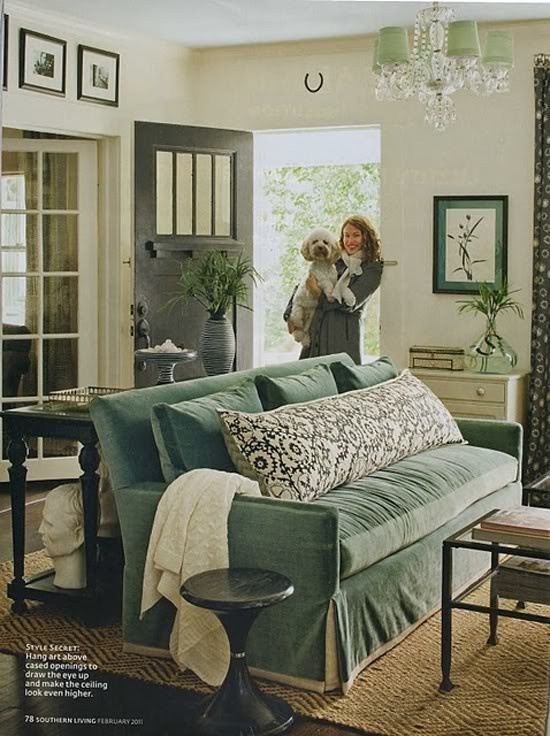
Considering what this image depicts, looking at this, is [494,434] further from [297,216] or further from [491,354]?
[297,216]

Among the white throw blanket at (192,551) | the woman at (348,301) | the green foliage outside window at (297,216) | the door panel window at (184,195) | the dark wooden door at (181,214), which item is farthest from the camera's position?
the door panel window at (184,195)

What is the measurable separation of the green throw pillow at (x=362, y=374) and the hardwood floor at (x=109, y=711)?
1319mm

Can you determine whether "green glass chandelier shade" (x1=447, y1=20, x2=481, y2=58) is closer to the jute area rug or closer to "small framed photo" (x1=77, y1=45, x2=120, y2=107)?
"small framed photo" (x1=77, y1=45, x2=120, y2=107)

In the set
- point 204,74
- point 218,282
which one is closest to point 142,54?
point 204,74

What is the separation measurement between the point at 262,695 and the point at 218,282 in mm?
1676

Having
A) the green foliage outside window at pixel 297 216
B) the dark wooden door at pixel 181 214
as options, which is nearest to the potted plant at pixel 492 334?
the green foliage outside window at pixel 297 216

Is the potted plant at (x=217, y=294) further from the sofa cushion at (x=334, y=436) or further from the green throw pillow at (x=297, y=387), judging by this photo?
the sofa cushion at (x=334, y=436)

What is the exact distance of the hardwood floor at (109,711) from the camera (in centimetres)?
202

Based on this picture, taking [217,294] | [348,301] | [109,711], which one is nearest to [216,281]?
[217,294]

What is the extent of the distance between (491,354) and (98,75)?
4.02 feet

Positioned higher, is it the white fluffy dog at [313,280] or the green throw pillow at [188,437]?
the white fluffy dog at [313,280]

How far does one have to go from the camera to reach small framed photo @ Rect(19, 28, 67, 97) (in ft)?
7.70

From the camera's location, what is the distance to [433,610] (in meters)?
2.66

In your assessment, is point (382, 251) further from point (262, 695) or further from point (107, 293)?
point (262, 695)
